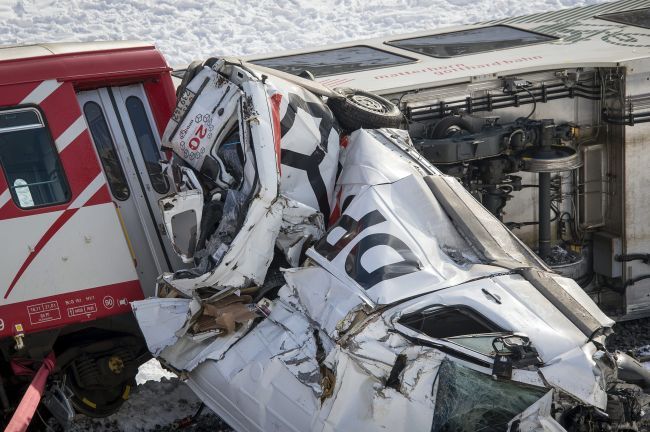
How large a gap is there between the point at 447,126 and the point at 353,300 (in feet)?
11.0

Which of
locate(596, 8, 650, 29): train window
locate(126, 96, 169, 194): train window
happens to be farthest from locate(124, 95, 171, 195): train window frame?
locate(596, 8, 650, 29): train window

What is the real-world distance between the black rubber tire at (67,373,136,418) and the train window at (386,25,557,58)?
4933 millimetres

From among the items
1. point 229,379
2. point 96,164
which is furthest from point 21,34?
point 229,379

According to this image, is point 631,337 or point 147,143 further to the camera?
point 631,337

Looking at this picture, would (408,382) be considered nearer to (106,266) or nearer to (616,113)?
(106,266)

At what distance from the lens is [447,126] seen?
880 cm

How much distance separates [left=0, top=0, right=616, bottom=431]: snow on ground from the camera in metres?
18.7

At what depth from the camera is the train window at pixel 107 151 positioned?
7.41 metres

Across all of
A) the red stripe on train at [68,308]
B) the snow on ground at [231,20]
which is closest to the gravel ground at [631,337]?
the red stripe on train at [68,308]

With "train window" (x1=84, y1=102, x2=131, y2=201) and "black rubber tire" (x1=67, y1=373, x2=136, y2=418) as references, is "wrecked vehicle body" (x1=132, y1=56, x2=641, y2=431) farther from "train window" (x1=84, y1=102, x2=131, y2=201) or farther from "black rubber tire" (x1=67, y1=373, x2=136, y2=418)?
"black rubber tire" (x1=67, y1=373, x2=136, y2=418)

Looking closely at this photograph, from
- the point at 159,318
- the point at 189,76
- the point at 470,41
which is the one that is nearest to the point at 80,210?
the point at 159,318

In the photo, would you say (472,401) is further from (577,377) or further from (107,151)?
(107,151)

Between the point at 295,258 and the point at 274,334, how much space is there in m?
0.65

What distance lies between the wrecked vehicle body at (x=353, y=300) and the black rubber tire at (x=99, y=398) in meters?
1.14
